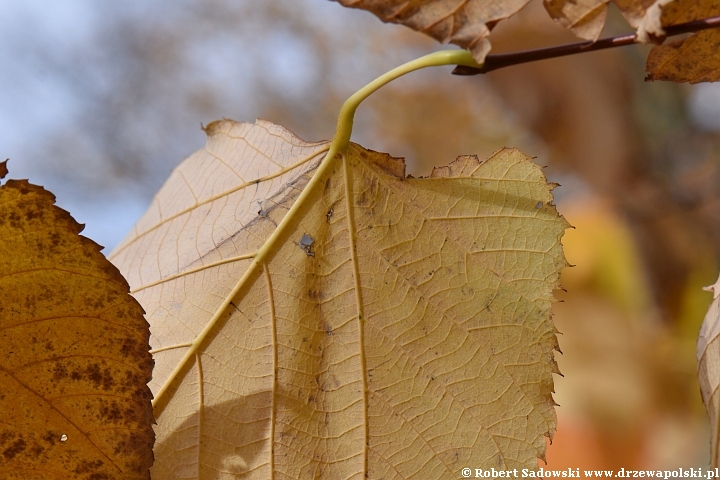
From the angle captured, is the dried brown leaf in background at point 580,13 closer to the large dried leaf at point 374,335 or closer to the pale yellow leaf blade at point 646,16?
the pale yellow leaf blade at point 646,16

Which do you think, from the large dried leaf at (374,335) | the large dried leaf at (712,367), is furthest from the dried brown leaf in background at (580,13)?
the large dried leaf at (712,367)

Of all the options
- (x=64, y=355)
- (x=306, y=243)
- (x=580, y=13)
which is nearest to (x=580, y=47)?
(x=580, y=13)

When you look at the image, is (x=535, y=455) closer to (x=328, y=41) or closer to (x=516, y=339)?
(x=516, y=339)

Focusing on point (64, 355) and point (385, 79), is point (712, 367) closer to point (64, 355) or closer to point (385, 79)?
point (385, 79)

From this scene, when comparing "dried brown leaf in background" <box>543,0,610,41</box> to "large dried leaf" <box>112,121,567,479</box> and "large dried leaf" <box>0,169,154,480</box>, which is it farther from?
"large dried leaf" <box>0,169,154,480</box>

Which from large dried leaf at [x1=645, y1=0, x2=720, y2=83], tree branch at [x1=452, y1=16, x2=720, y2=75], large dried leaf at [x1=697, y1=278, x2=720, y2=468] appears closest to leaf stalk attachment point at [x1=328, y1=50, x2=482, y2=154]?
tree branch at [x1=452, y1=16, x2=720, y2=75]

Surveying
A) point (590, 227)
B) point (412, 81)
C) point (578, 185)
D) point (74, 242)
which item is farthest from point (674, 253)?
point (74, 242)

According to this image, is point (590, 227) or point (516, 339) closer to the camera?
point (516, 339)

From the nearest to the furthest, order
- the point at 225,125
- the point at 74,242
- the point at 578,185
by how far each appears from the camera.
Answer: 1. the point at 74,242
2. the point at 225,125
3. the point at 578,185
